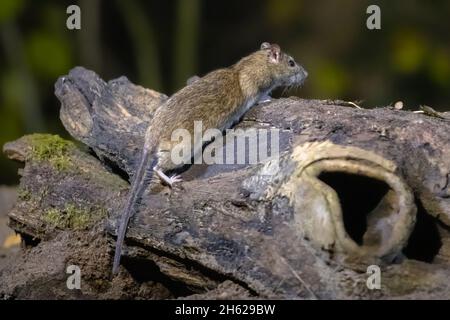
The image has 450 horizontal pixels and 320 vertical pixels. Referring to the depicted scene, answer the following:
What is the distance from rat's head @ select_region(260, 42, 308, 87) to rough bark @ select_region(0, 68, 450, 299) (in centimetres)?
85

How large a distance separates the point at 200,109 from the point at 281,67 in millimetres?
1127

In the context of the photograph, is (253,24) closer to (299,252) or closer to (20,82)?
(20,82)

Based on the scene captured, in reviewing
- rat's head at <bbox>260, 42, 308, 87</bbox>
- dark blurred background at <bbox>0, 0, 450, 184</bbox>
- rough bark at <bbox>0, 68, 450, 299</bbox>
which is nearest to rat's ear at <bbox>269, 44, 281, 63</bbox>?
rat's head at <bbox>260, 42, 308, 87</bbox>

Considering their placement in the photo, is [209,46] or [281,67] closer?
[281,67]

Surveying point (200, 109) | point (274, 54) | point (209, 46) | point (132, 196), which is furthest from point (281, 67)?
point (209, 46)

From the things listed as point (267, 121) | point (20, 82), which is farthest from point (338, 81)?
point (267, 121)

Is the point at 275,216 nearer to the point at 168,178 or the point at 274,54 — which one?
the point at 168,178

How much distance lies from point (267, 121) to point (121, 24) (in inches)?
252

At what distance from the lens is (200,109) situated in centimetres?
386

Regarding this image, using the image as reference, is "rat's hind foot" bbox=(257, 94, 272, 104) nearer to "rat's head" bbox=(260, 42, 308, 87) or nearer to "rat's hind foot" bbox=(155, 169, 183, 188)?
"rat's head" bbox=(260, 42, 308, 87)

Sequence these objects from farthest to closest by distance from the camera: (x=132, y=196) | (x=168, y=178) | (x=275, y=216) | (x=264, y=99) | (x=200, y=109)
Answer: (x=264, y=99) < (x=200, y=109) < (x=168, y=178) < (x=132, y=196) < (x=275, y=216)

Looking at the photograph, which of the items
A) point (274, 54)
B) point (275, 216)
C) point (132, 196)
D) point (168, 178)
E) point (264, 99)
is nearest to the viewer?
point (275, 216)

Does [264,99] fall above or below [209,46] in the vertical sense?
above

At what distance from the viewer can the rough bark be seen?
2920mm
